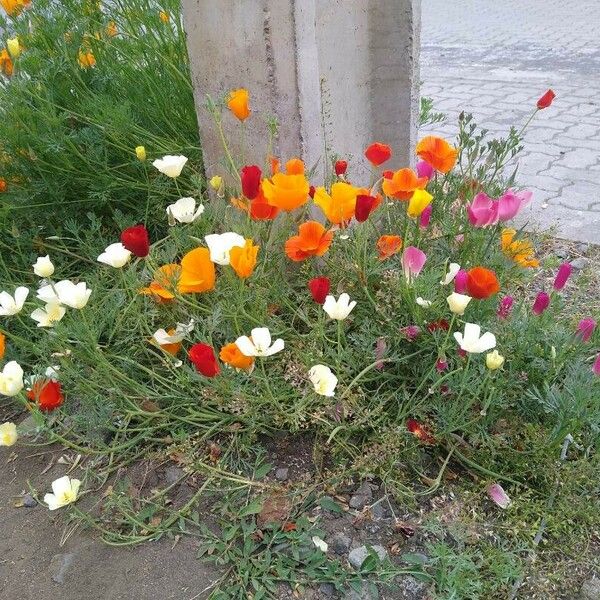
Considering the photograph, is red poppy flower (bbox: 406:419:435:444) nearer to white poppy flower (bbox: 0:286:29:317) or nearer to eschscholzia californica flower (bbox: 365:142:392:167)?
eschscholzia californica flower (bbox: 365:142:392:167)

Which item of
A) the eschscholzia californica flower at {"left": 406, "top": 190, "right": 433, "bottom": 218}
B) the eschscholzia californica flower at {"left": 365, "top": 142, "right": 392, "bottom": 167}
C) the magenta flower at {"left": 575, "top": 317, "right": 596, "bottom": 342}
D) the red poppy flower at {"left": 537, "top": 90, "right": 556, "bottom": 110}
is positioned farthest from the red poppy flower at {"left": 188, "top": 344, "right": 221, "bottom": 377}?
the red poppy flower at {"left": 537, "top": 90, "right": 556, "bottom": 110}

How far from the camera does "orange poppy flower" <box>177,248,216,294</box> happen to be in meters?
1.48

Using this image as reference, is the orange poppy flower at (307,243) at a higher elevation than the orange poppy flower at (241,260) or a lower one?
lower

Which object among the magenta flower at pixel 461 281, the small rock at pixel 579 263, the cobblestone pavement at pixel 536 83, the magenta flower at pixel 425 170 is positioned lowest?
the cobblestone pavement at pixel 536 83

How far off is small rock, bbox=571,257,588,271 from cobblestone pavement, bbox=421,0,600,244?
0.25 m

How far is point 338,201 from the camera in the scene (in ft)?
5.24

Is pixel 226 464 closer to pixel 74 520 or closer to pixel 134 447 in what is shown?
pixel 134 447

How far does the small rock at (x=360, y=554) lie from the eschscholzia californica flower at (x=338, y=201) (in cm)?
76

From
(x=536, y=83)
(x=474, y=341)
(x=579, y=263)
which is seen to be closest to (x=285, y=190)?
(x=474, y=341)

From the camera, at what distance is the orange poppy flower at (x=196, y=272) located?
4.86ft

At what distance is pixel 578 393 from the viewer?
1392mm

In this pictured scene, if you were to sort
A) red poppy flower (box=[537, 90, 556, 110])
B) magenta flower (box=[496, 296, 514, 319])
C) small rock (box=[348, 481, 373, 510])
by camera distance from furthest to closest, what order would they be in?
red poppy flower (box=[537, 90, 556, 110]), magenta flower (box=[496, 296, 514, 319]), small rock (box=[348, 481, 373, 510])

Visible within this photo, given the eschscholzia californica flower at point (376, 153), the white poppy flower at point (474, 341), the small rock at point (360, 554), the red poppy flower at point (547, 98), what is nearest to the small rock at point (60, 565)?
the small rock at point (360, 554)

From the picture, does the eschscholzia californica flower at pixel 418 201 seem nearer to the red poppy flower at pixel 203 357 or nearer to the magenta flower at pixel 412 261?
the magenta flower at pixel 412 261
